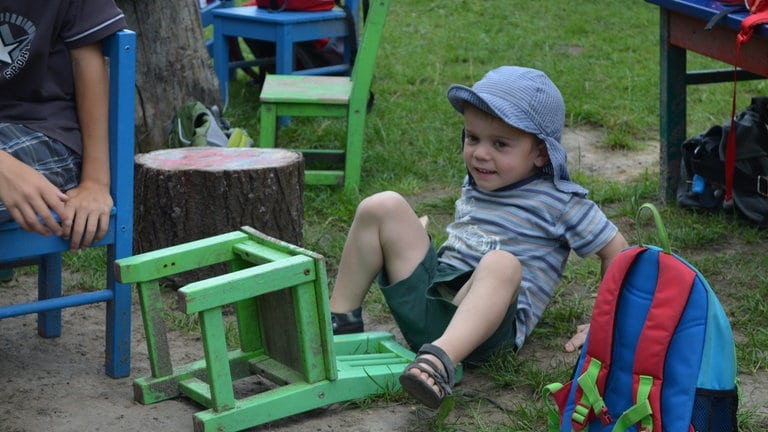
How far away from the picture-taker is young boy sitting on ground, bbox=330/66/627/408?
3027 mm

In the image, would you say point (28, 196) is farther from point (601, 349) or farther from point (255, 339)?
point (601, 349)

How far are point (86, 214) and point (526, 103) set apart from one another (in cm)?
120

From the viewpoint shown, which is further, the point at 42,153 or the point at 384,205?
the point at 384,205

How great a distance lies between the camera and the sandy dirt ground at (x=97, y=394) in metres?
2.79

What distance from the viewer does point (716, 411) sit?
2301 millimetres

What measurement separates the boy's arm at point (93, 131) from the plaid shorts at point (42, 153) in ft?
0.12

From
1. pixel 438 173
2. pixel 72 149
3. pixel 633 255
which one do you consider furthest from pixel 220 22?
pixel 633 255

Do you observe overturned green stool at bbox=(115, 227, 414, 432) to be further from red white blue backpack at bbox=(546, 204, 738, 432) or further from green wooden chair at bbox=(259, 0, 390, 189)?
green wooden chair at bbox=(259, 0, 390, 189)

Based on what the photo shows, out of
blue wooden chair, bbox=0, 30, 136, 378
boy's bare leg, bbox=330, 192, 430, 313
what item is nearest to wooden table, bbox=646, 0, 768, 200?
boy's bare leg, bbox=330, 192, 430, 313

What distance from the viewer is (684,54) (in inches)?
176

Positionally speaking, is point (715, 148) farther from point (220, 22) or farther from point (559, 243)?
point (220, 22)

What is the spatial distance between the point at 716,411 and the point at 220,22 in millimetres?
4505

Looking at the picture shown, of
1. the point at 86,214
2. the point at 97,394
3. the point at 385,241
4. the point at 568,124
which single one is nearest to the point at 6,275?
the point at 97,394

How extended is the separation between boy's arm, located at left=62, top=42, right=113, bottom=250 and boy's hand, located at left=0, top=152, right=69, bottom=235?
0.11m
